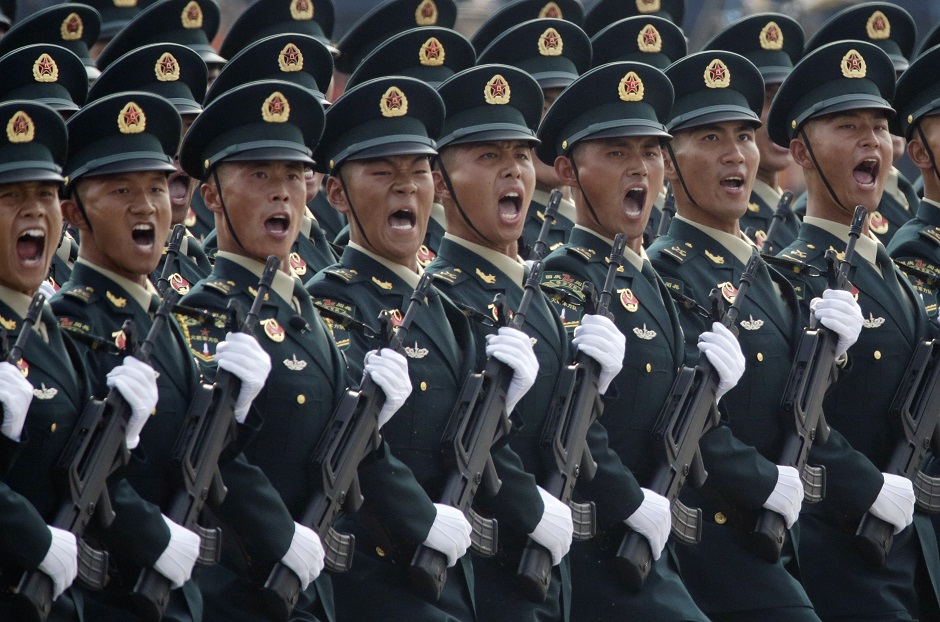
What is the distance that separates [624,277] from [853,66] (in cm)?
202

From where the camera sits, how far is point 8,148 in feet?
28.4

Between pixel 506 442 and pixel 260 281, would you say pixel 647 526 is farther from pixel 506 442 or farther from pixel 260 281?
pixel 260 281

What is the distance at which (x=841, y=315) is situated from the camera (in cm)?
1025

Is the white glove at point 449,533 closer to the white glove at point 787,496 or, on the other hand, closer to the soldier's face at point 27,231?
the white glove at point 787,496

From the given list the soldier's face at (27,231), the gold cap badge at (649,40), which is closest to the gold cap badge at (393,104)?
the soldier's face at (27,231)

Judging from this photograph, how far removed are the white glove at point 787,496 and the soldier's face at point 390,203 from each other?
1.99 meters

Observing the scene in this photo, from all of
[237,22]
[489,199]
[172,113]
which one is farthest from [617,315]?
[237,22]

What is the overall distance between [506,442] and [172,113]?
203cm

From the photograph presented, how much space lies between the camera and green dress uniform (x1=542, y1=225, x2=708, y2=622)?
32.4 feet

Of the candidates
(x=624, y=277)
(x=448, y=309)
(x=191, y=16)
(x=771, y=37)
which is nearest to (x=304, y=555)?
(x=448, y=309)

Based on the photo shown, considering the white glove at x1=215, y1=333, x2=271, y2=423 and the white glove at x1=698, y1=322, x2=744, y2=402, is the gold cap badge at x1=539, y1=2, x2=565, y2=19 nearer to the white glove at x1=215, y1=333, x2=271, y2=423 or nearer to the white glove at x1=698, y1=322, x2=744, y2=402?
the white glove at x1=698, y1=322, x2=744, y2=402

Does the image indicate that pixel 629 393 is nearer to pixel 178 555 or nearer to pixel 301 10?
pixel 178 555

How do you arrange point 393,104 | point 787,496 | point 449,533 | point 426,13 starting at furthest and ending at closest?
point 426,13 < point 787,496 < point 393,104 < point 449,533

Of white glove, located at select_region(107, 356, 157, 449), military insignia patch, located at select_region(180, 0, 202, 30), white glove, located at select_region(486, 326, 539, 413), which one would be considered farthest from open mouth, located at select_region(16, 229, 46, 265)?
military insignia patch, located at select_region(180, 0, 202, 30)
